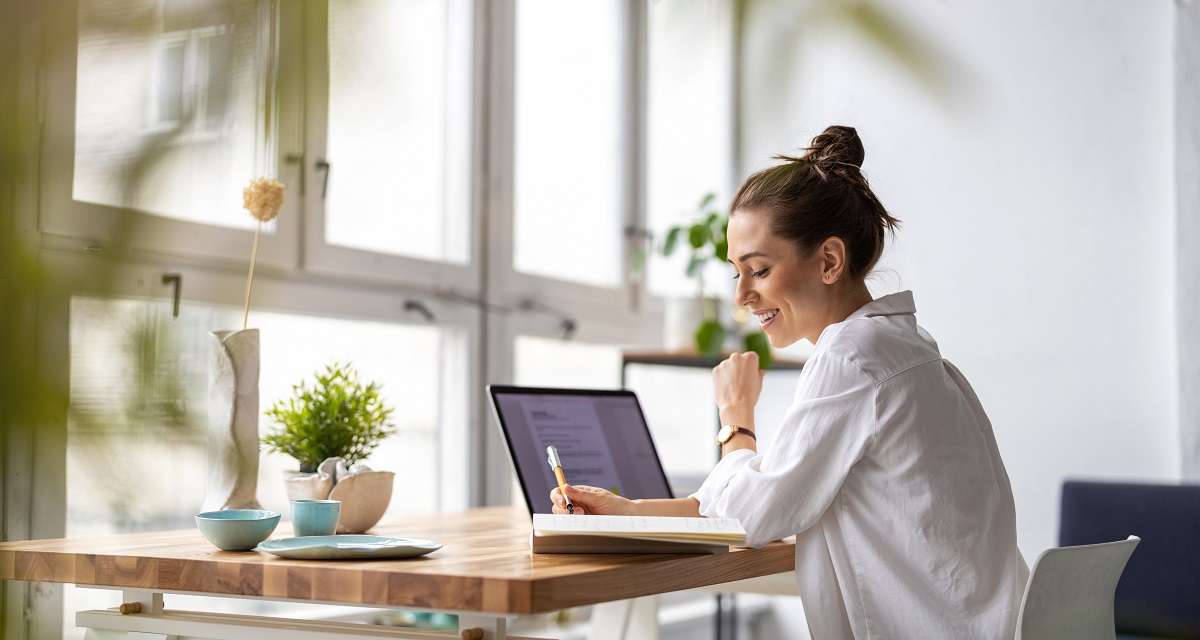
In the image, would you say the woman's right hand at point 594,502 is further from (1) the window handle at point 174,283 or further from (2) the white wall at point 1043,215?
(2) the white wall at point 1043,215

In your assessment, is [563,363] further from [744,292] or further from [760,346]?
[744,292]

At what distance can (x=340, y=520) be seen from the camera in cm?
145

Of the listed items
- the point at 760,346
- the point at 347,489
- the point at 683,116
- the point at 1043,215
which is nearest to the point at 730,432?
the point at 347,489

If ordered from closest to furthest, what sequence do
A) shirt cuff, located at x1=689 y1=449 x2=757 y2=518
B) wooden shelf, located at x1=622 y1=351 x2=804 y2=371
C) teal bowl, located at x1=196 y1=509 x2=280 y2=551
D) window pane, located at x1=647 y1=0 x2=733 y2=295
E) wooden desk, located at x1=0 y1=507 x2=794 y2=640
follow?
wooden desk, located at x1=0 y1=507 x2=794 y2=640
teal bowl, located at x1=196 y1=509 x2=280 y2=551
shirt cuff, located at x1=689 y1=449 x2=757 y2=518
wooden shelf, located at x1=622 y1=351 x2=804 y2=371
window pane, located at x1=647 y1=0 x2=733 y2=295

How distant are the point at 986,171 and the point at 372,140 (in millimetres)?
1693

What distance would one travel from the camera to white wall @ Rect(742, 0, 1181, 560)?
8.86ft

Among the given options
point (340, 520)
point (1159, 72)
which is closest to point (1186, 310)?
point (1159, 72)

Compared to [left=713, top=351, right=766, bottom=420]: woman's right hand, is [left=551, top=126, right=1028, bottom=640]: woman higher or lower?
lower

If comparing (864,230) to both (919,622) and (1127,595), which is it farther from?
(1127,595)

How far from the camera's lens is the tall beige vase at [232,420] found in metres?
1.49

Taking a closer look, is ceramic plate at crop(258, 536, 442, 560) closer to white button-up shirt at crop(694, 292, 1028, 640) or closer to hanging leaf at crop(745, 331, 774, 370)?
white button-up shirt at crop(694, 292, 1028, 640)

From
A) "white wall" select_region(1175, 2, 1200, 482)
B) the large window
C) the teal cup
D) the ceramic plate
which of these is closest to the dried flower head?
the large window

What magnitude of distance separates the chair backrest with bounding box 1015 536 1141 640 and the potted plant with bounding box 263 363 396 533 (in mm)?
822

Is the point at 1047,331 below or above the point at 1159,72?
below
